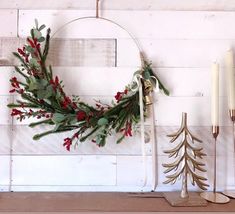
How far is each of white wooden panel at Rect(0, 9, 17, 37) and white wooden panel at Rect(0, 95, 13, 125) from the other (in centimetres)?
22

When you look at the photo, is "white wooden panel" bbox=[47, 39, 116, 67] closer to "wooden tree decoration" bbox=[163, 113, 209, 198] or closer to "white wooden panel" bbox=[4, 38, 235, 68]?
"white wooden panel" bbox=[4, 38, 235, 68]

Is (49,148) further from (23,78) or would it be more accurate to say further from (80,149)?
(23,78)

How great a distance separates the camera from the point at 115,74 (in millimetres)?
1168

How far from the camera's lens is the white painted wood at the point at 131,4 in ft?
3.82

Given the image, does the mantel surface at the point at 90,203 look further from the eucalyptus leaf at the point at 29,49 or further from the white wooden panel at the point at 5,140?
the eucalyptus leaf at the point at 29,49

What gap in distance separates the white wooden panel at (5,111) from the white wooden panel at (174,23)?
34 centimetres

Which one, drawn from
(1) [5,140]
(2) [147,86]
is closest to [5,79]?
(1) [5,140]

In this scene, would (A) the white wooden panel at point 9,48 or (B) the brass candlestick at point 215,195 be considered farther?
(A) the white wooden panel at point 9,48

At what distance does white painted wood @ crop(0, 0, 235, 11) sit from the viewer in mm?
1164

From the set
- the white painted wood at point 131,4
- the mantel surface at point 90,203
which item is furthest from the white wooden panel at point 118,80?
Result: the mantel surface at point 90,203

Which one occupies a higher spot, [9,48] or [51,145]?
[9,48]

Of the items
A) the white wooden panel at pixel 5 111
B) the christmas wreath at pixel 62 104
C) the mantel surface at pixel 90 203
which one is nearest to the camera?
the mantel surface at pixel 90 203

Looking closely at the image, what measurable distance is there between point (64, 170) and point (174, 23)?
649mm

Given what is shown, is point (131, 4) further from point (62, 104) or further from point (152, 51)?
point (62, 104)
